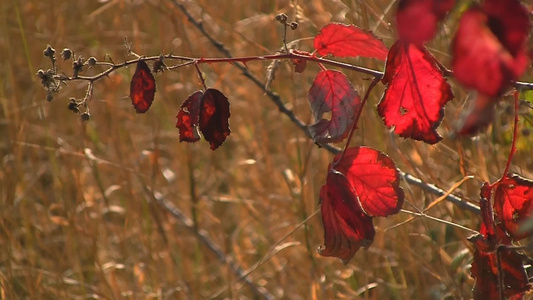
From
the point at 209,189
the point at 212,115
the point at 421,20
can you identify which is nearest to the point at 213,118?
the point at 212,115

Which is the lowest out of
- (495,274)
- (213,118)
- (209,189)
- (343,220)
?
(209,189)

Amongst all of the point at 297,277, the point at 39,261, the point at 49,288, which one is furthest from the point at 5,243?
the point at 297,277

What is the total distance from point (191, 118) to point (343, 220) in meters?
0.19

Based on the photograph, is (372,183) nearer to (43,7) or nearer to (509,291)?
(509,291)

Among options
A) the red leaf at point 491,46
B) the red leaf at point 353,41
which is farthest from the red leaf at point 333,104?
the red leaf at point 491,46

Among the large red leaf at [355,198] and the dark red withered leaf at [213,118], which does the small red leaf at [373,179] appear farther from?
the dark red withered leaf at [213,118]

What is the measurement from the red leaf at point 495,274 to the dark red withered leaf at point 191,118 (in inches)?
14.2

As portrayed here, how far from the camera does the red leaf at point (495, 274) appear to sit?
2.78ft

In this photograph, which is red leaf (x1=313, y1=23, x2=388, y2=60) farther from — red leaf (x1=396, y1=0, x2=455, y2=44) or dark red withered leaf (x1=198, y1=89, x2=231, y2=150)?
red leaf (x1=396, y1=0, x2=455, y2=44)

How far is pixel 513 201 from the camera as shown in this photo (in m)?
0.84

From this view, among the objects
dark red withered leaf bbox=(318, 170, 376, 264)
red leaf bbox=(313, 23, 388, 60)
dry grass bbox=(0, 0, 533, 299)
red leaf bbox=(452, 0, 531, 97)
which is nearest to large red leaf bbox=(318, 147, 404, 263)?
dark red withered leaf bbox=(318, 170, 376, 264)

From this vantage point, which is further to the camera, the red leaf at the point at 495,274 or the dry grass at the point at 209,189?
the dry grass at the point at 209,189

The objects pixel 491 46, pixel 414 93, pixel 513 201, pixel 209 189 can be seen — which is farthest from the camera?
pixel 209 189

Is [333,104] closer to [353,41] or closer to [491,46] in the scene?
[353,41]
